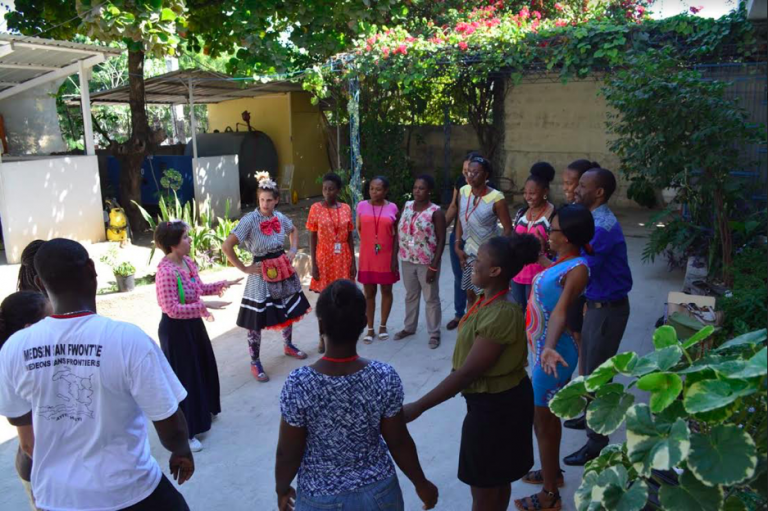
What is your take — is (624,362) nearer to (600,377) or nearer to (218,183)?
(600,377)

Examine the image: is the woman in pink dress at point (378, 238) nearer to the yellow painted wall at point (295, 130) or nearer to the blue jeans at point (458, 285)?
the blue jeans at point (458, 285)

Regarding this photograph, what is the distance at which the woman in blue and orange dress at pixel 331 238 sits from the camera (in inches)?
213

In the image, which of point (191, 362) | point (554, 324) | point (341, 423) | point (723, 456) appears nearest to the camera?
point (723, 456)

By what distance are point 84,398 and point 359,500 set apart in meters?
1.01

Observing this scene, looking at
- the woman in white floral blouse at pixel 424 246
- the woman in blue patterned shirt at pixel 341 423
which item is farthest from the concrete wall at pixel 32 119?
the woman in blue patterned shirt at pixel 341 423

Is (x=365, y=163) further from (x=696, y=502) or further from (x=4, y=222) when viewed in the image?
(x=696, y=502)

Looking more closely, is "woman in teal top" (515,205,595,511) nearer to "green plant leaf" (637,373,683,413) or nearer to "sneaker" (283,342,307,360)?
"green plant leaf" (637,373,683,413)

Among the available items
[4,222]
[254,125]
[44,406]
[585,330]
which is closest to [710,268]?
[585,330]

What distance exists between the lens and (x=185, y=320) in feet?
13.0

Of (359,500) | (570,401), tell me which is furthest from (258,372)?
(570,401)

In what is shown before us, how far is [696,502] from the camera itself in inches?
51.0

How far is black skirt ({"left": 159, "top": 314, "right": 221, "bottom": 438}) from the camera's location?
3936mm

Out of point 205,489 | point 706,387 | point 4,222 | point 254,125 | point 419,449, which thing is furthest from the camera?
point 254,125

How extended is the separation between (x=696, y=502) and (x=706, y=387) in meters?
0.25
